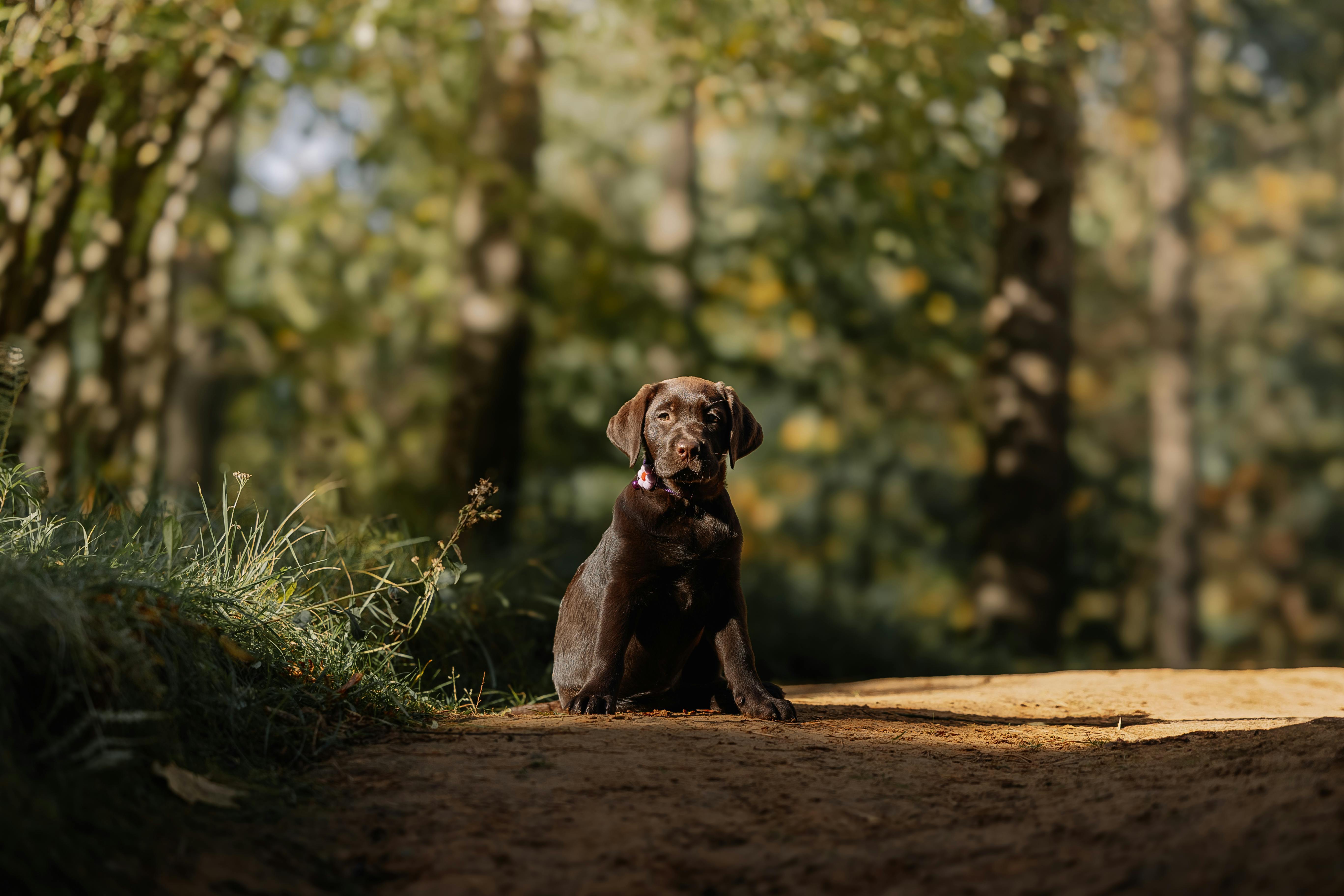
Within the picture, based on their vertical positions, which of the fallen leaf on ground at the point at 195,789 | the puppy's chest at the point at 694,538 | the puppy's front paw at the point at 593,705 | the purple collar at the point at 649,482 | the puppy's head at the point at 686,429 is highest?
the puppy's head at the point at 686,429

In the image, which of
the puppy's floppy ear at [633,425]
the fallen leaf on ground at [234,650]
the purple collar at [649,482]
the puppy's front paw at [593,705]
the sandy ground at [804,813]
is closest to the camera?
the sandy ground at [804,813]

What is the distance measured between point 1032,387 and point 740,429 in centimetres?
663

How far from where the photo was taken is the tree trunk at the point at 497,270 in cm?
1063

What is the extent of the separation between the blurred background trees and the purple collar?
2123 mm

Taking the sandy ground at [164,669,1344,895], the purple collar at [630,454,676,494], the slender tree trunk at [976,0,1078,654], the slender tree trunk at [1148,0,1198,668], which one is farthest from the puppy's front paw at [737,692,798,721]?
the slender tree trunk at [1148,0,1198,668]

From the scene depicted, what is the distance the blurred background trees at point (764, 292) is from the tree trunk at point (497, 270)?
1.6 inches

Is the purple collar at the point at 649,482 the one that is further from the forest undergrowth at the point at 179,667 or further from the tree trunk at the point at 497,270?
the tree trunk at the point at 497,270

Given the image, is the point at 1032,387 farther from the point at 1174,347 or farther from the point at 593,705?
the point at 593,705

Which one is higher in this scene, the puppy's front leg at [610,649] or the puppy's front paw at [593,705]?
the puppy's front leg at [610,649]

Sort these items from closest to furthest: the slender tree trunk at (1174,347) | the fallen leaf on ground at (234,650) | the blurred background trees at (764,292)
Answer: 1. the fallen leaf on ground at (234,650)
2. the blurred background trees at (764,292)
3. the slender tree trunk at (1174,347)

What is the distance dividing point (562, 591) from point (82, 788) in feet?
16.1

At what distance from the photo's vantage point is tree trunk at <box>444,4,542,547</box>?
419 inches

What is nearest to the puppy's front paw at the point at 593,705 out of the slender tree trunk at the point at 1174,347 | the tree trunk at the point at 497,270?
the tree trunk at the point at 497,270

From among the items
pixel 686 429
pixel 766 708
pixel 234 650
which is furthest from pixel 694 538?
pixel 234 650
